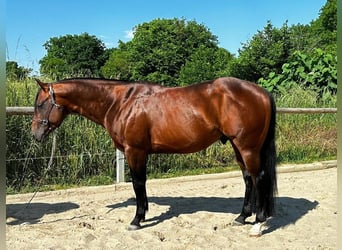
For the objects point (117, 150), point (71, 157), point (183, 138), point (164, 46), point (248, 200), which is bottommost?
point (248, 200)

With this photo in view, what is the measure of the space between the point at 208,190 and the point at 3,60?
191 inches

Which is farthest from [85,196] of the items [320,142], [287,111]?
[320,142]

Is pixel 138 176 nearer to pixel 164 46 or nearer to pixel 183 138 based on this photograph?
pixel 183 138

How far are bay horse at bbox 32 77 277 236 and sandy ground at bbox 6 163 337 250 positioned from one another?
260 mm

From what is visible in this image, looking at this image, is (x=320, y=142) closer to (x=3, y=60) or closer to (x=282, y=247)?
(x=282, y=247)

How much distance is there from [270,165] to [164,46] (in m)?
33.8

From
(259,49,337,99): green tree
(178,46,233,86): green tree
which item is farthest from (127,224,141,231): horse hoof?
(178,46,233,86): green tree

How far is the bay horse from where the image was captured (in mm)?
3510

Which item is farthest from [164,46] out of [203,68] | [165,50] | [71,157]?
[71,157]

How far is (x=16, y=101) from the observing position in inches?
223

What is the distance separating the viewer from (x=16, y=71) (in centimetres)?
618

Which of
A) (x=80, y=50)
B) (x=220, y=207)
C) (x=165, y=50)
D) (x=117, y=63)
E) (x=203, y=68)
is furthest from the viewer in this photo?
(x=80, y=50)

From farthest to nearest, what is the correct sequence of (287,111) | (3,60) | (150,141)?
(287,111)
(150,141)
(3,60)

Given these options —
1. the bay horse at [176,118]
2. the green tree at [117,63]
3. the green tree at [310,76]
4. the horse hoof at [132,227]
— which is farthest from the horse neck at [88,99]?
the green tree at [117,63]
